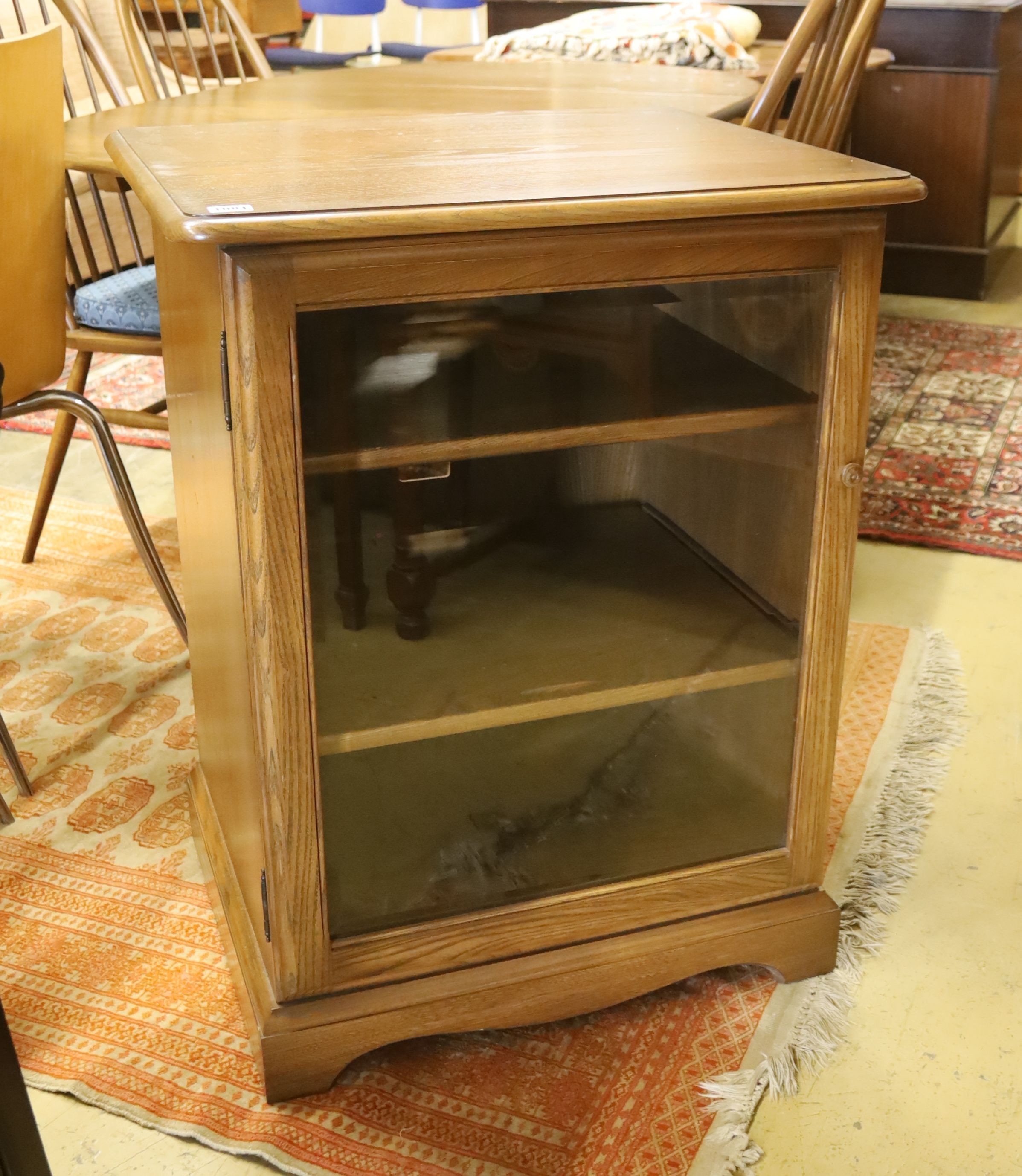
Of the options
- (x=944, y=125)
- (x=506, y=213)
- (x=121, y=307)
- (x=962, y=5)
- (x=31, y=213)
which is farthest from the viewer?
(x=944, y=125)

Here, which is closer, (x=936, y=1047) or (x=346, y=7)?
(x=936, y=1047)

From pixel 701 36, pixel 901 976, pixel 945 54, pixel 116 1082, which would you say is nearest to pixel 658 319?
pixel 901 976

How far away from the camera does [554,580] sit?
1.11 metres

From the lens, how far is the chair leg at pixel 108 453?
5.24 ft

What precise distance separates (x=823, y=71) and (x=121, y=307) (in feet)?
3.47

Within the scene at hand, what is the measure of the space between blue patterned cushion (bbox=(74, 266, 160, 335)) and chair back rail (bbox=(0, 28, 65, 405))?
27 cm

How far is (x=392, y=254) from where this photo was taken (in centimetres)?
87

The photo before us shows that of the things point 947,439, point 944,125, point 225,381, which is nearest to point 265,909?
point 225,381

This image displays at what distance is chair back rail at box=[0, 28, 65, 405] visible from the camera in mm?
1389

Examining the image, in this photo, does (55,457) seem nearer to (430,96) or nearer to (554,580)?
(430,96)

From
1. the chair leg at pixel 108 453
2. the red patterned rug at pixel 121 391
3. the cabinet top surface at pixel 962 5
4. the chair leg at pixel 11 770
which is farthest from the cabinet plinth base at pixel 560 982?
the cabinet top surface at pixel 962 5

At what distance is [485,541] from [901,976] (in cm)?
63

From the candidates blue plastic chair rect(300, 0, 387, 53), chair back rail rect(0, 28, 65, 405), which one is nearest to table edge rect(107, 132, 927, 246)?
chair back rail rect(0, 28, 65, 405)

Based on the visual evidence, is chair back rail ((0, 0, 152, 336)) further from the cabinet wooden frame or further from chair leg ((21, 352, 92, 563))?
the cabinet wooden frame
